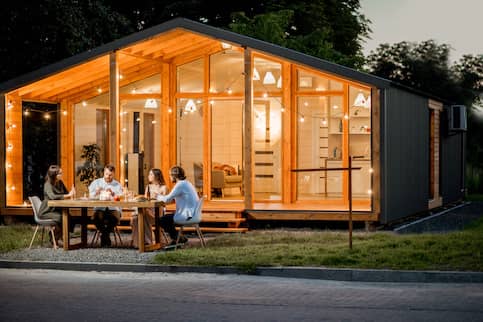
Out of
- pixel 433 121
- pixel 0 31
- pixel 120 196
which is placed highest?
pixel 0 31

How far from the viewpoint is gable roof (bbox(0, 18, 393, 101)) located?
16812mm

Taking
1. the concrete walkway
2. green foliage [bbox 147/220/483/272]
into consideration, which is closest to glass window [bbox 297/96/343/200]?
green foliage [bbox 147/220/483/272]

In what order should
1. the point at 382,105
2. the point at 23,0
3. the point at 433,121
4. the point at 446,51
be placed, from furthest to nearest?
the point at 446,51 → the point at 23,0 → the point at 433,121 → the point at 382,105

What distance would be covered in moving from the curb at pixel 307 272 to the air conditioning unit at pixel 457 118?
530 inches

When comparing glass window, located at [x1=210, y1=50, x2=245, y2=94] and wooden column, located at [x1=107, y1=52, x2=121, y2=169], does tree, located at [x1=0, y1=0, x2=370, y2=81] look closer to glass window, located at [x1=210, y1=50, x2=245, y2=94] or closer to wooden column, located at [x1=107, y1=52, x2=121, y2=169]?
glass window, located at [x1=210, y1=50, x2=245, y2=94]

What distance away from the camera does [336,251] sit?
40.9ft

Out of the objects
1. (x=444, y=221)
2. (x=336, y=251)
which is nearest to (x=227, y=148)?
(x=444, y=221)

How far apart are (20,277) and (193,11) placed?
87.4 ft

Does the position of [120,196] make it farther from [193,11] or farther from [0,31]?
[193,11]

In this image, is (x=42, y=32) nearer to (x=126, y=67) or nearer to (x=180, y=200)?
(x=126, y=67)

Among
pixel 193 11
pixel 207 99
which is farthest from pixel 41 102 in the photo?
pixel 193 11

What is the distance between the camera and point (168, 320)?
26.8 ft

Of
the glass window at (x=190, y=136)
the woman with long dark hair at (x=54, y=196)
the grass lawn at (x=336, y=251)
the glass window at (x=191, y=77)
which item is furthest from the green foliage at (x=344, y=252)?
the glass window at (x=191, y=77)

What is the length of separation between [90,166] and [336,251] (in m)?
9.45
